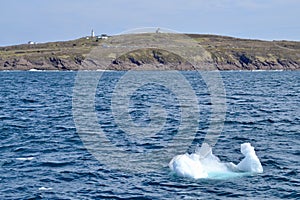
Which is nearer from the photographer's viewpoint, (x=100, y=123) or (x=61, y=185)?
(x=61, y=185)

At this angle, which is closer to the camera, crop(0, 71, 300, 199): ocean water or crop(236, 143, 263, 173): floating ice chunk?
crop(0, 71, 300, 199): ocean water

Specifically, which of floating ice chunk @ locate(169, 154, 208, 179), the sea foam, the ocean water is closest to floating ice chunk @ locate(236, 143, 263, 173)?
the sea foam

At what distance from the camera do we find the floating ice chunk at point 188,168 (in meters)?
23.2

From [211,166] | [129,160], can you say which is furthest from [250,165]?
[129,160]

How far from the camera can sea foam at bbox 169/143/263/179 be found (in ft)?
76.5

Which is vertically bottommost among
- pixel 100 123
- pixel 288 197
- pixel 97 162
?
pixel 288 197

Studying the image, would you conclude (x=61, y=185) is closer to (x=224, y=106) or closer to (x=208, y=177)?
(x=208, y=177)

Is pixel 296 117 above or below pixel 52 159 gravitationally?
above

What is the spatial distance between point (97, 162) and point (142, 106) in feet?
101

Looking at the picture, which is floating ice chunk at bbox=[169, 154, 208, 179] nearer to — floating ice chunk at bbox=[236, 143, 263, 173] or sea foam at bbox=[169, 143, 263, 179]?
sea foam at bbox=[169, 143, 263, 179]

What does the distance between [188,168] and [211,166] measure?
176 centimetres

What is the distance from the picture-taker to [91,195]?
20.3 meters

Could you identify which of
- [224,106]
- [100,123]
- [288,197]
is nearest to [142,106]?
[224,106]

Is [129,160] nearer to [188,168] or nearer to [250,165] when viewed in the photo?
[188,168]
